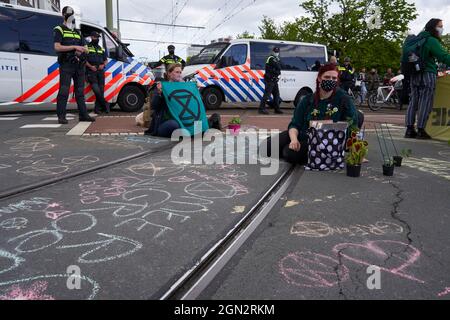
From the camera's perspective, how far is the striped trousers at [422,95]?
25.0 ft

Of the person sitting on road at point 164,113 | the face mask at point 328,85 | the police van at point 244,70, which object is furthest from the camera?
the police van at point 244,70

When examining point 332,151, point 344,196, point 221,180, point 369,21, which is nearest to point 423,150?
point 332,151

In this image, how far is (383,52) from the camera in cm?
2602

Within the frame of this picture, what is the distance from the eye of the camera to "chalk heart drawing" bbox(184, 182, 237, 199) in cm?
407

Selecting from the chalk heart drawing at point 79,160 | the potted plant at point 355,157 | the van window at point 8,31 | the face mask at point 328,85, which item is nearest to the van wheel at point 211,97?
the van window at point 8,31

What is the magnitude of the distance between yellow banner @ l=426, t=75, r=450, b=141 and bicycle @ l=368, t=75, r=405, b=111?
9.35 meters

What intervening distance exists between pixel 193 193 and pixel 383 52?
81.6 feet

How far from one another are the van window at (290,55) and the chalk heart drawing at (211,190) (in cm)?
1029

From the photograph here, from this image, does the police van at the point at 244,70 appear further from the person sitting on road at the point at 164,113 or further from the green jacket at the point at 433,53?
the green jacket at the point at 433,53

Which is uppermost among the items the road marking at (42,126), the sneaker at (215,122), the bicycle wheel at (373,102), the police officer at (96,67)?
the police officer at (96,67)

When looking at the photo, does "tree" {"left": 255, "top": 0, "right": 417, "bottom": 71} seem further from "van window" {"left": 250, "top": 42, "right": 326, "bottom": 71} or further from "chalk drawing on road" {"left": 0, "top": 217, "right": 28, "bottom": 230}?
"chalk drawing on road" {"left": 0, "top": 217, "right": 28, "bottom": 230}

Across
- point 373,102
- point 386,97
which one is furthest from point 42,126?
point 386,97

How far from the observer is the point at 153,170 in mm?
5039
